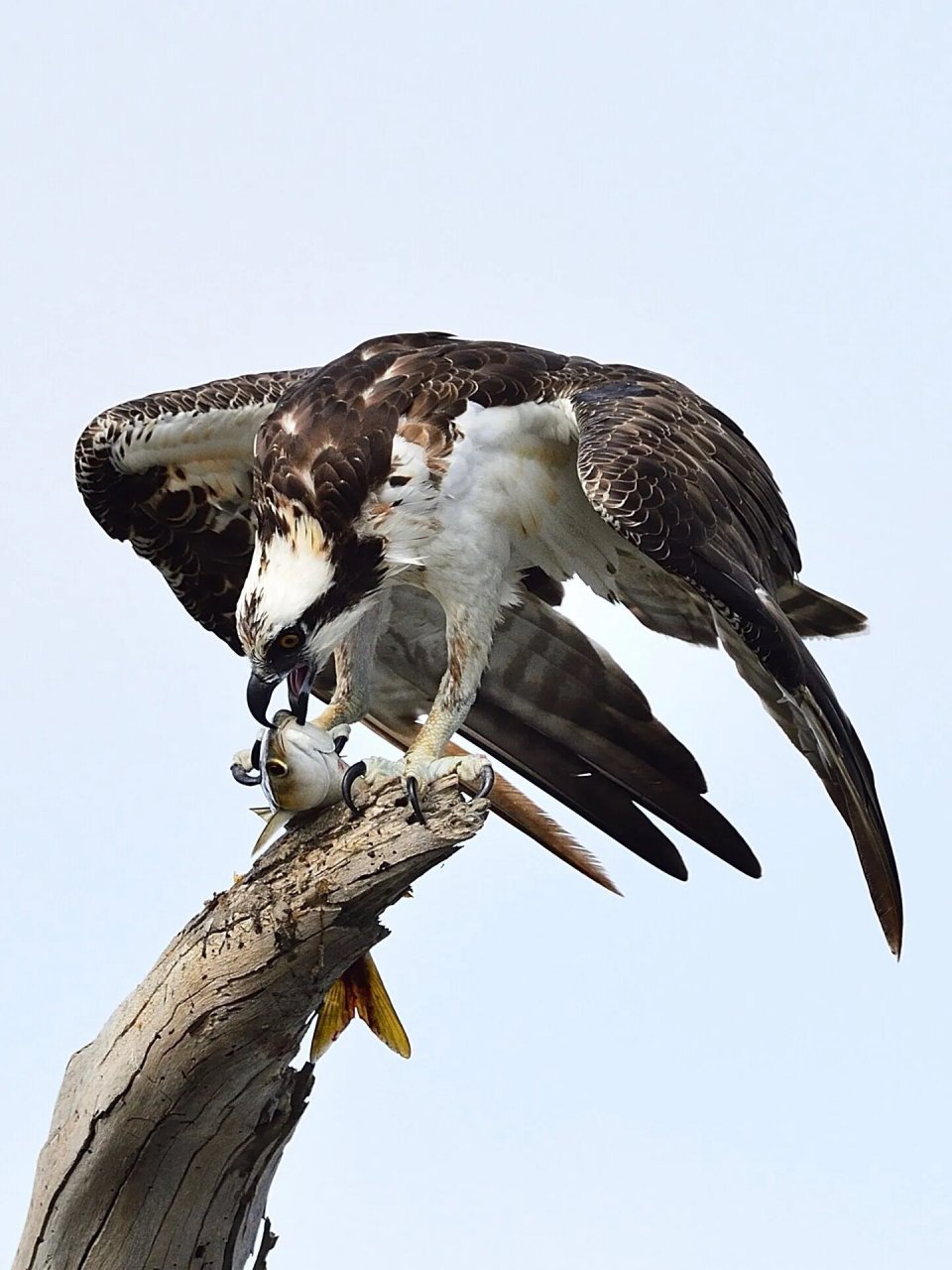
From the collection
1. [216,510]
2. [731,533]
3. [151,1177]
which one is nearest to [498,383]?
[731,533]

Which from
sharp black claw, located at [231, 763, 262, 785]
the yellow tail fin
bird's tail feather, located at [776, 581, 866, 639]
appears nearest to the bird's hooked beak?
sharp black claw, located at [231, 763, 262, 785]

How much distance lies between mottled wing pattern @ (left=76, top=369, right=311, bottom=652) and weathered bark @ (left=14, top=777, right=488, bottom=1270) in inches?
90.7

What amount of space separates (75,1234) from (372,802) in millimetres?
1967

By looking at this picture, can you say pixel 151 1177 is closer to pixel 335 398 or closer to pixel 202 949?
pixel 202 949

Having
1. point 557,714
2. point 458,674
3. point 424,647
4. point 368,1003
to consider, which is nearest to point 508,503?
point 458,674

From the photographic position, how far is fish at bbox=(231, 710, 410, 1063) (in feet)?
21.7

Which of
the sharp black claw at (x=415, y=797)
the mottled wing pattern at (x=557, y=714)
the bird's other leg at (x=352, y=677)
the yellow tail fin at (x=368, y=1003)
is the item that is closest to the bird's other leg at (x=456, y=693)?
the sharp black claw at (x=415, y=797)

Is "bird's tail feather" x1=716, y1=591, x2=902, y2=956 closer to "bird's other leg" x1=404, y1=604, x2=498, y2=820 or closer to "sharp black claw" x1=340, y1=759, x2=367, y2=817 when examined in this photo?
"bird's other leg" x1=404, y1=604, x2=498, y2=820

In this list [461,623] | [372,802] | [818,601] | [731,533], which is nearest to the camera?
[372,802]

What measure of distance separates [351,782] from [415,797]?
0.33m

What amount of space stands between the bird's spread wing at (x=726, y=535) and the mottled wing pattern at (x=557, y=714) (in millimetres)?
1241

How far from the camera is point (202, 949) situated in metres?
6.55

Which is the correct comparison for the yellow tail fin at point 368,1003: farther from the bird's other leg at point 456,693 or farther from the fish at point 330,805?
the bird's other leg at point 456,693

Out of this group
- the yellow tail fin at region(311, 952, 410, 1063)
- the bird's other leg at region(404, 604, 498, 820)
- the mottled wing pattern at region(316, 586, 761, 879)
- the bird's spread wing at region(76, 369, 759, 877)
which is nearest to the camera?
the yellow tail fin at region(311, 952, 410, 1063)
